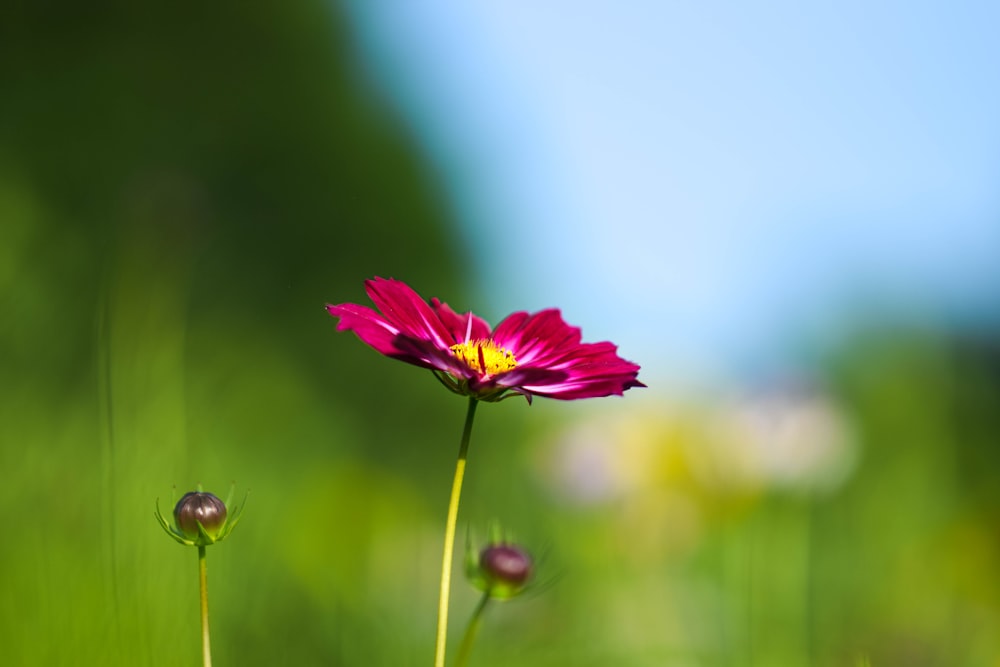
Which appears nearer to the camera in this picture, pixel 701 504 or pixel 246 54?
pixel 701 504

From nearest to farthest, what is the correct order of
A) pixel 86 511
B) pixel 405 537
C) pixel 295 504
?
pixel 86 511, pixel 405 537, pixel 295 504

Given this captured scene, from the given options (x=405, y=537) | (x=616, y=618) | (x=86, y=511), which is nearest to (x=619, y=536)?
(x=616, y=618)

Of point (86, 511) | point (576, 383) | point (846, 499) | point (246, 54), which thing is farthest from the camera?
point (246, 54)

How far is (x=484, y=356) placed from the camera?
605 mm

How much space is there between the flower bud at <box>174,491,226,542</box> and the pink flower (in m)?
0.12

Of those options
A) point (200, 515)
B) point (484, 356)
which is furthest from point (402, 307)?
point (200, 515)

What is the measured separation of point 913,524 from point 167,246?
6.40 feet

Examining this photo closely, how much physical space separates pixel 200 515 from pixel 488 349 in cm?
21

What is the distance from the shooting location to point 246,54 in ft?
14.3

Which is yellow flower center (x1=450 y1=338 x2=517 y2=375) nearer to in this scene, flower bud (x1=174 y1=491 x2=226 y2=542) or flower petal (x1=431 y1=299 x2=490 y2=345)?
flower petal (x1=431 y1=299 x2=490 y2=345)

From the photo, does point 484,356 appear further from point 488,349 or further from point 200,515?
point 200,515

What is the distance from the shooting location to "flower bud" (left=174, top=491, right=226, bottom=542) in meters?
0.52

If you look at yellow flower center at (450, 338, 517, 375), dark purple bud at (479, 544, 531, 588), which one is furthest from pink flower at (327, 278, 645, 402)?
dark purple bud at (479, 544, 531, 588)

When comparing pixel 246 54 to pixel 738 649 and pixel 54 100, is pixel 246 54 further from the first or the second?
pixel 738 649
